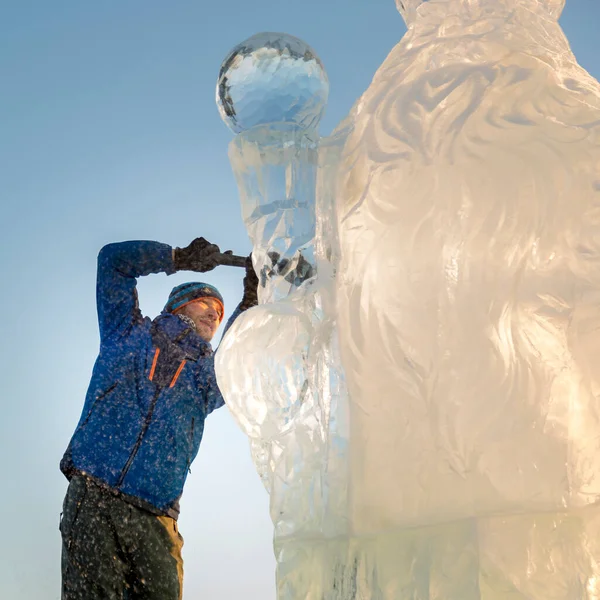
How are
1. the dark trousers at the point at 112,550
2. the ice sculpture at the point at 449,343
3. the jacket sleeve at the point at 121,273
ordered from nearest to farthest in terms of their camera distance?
1. the ice sculpture at the point at 449,343
2. the dark trousers at the point at 112,550
3. the jacket sleeve at the point at 121,273

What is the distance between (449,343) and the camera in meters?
0.76

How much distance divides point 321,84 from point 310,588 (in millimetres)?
537

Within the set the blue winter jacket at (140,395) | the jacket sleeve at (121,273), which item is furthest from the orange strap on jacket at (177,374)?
the jacket sleeve at (121,273)

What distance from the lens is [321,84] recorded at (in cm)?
97

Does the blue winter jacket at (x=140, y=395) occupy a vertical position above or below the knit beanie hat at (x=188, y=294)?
below

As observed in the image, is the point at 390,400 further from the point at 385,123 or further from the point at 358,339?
the point at 385,123

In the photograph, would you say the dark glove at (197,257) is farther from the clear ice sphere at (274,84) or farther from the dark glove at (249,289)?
the clear ice sphere at (274,84)

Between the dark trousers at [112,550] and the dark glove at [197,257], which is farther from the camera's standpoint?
the dark glove at [197,257]

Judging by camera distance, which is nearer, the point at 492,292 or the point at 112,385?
the point at 492,292

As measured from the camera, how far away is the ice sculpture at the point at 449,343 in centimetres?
72

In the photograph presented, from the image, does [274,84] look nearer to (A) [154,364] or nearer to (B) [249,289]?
(B) [249,289]

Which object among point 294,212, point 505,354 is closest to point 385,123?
point 294,212

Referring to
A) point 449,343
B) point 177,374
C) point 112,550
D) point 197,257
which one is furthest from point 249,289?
point 449,343

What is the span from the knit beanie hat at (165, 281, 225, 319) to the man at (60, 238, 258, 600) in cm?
6
